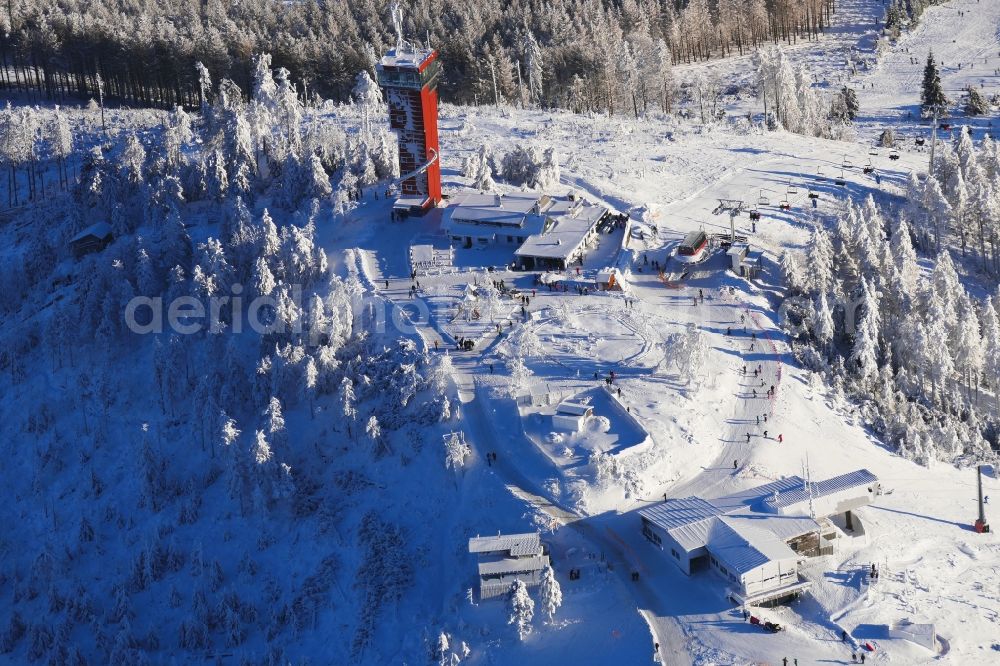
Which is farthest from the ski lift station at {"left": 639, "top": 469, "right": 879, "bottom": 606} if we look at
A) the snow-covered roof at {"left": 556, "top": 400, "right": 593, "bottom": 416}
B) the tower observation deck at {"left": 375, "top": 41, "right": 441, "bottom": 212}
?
the tower observation deck at {"left": 375, "top": 41, "right": 441, "bottom": 212}

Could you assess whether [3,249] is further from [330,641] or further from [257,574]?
[330,641]

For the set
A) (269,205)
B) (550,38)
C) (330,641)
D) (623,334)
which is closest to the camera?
(330,641)

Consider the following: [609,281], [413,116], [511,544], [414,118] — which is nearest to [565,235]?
[609,281]

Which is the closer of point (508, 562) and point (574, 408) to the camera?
point (508, 562)

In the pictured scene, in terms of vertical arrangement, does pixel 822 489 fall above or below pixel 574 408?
below

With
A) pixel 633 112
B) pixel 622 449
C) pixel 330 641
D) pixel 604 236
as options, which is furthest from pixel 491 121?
pixel 330 641

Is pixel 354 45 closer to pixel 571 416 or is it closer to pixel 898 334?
pixel 898 334
